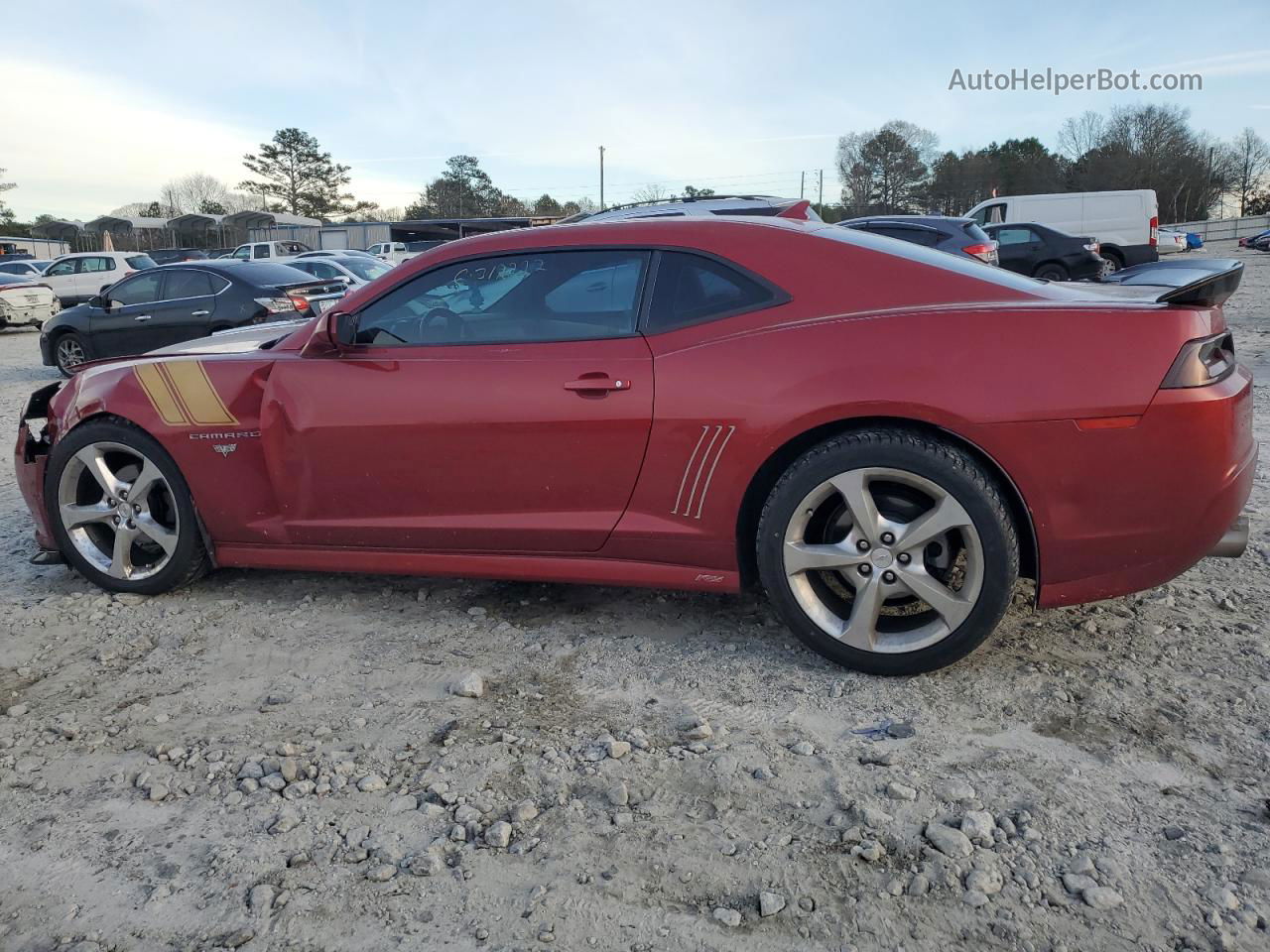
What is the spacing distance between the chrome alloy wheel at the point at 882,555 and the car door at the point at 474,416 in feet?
2.03

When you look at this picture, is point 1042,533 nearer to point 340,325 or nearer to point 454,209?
point 340,325

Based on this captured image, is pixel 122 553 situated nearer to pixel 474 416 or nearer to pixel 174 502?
pixel 174 502

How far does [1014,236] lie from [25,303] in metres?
18.2

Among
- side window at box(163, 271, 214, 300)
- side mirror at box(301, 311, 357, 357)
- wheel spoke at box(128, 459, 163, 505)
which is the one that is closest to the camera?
side mirror at box(301, 311, 357, 357)

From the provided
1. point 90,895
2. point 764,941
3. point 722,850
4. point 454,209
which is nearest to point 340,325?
point 90,895

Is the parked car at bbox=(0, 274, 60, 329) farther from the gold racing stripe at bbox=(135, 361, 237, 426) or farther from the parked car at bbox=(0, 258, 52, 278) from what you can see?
the gold racing stripe at bbox=(135, 361, 237, 426)

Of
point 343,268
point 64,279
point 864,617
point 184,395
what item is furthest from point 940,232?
point 64,279

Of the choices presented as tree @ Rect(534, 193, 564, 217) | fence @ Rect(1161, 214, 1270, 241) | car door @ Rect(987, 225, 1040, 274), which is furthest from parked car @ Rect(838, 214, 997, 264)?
tree @ Rect(534, 193, 564, 217)

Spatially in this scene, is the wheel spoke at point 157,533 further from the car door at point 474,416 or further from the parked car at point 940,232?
the parked car at point 940,232

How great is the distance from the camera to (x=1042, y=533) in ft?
9.57

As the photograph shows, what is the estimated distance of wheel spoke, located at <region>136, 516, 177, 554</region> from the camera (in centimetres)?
394

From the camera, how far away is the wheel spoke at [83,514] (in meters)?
4.02

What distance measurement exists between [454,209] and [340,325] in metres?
75.3

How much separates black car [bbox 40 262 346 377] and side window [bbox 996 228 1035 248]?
1181 centimetres
